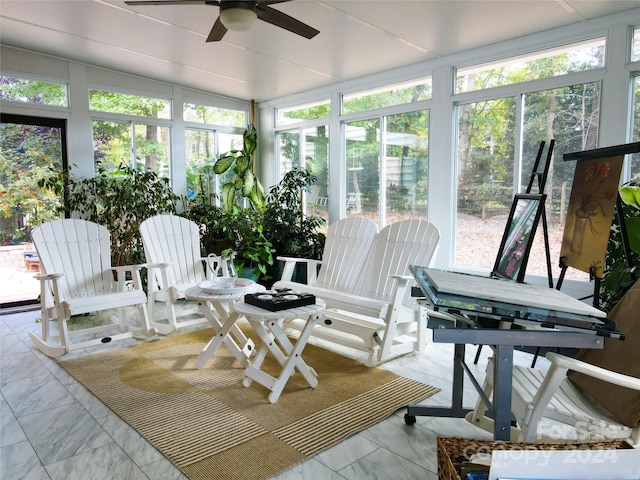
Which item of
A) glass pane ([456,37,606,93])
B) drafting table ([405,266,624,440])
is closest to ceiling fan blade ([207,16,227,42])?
drafting table ([405,266,624,440])

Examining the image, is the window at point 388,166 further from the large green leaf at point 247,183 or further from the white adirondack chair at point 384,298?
the large green leaf at point 247,183

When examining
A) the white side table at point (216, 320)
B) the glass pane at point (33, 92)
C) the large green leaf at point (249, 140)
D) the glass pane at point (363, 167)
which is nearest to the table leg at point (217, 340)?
the white side table at point (216, 320)

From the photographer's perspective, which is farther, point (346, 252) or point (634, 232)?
point (346, 252)

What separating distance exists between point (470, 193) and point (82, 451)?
13.2ft

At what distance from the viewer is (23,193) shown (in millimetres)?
5098

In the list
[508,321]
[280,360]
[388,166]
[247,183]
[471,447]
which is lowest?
[280,360]

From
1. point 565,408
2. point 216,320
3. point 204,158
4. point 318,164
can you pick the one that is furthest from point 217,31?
point 204,158

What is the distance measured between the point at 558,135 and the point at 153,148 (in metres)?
4.84

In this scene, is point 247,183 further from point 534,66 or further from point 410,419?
point 410,419

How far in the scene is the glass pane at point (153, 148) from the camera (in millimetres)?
5984

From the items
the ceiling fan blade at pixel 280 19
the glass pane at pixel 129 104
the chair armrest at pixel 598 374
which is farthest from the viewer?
the glass pane at pixel 129 104

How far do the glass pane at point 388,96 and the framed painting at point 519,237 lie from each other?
252cm

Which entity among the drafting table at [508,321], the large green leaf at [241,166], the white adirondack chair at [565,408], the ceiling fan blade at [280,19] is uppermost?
the ceiling fan blade at [280,19]

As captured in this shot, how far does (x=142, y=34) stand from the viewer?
14.5ft
